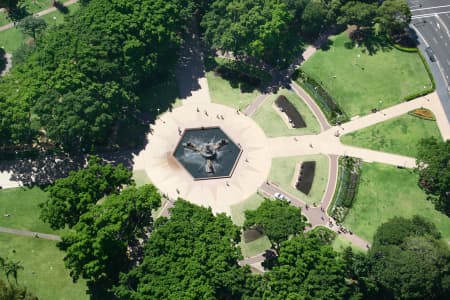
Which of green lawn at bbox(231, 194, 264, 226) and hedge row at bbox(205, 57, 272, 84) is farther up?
hedge row at bbox(205, 57, 272, 84)

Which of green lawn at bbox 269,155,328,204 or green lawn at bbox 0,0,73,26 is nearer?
green lawn at bbox 269,155,328,204

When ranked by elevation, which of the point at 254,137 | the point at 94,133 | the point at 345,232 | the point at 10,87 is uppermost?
the point at 10,87

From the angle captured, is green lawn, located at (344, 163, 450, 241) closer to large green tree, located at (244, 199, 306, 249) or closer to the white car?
the white car

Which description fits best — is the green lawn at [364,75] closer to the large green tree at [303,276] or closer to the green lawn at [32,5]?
the large green tree at [303,276]

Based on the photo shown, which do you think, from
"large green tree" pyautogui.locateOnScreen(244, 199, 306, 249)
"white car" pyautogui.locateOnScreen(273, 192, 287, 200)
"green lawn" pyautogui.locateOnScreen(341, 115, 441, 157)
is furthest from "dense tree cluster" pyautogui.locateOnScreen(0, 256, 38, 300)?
"green lawn" pyautogui.locateOnScreen(341, 115, 441, 157)

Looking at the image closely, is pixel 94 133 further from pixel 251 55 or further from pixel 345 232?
pixel 345 232

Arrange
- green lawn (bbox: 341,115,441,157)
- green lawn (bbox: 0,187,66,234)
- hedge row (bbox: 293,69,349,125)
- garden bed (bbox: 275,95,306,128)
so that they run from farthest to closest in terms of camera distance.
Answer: hedge row (bbox: 293,69,349,125), garden bed (bbox: 275,95,306,128), green lawn (bbox: 341,115,441,157), green lawn (bbox: 0,187,66,234)

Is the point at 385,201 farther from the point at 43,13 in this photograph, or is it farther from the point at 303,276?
the point at 43,13

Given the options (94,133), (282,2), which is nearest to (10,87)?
(94,133)
